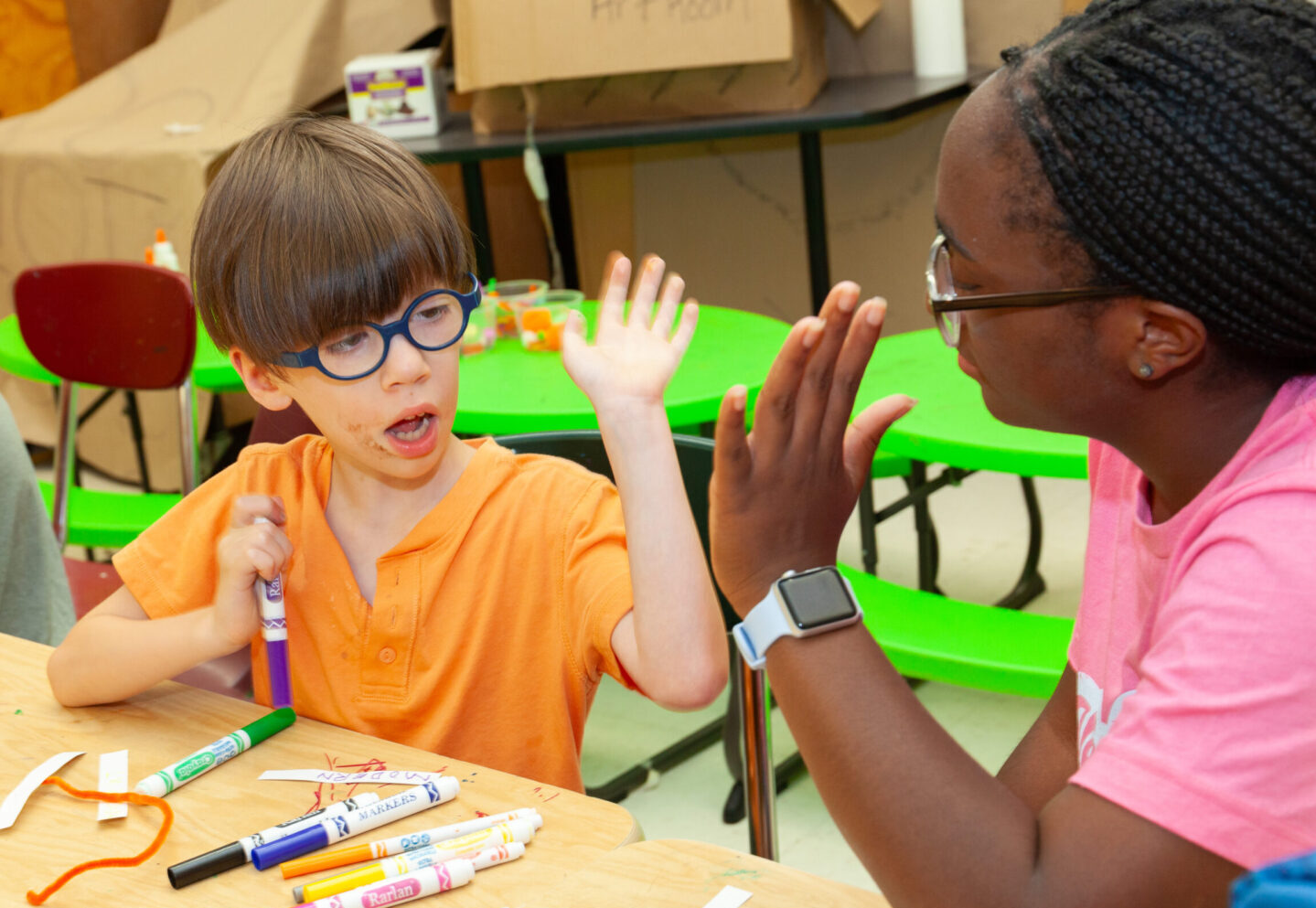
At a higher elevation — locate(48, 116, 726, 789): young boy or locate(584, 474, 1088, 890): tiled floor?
locate(48, 116, 726, 789): young boy

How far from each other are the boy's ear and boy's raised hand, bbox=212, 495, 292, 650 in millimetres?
162

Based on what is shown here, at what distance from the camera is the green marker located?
1.07 meters

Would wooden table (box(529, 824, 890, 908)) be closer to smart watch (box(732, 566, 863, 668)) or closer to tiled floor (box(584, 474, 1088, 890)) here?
smart watch (box(732, 566, 863, 668))

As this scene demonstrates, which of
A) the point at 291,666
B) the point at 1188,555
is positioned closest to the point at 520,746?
the point at 291,666

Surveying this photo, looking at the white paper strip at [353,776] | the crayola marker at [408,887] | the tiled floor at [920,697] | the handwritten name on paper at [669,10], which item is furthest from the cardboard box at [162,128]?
the crayola marker at [408,887]

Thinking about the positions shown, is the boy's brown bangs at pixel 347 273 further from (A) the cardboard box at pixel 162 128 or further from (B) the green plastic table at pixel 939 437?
(A) the cardboard box at pixel 162 128

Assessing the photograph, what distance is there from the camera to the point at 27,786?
3.57ft

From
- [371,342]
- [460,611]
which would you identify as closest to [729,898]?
[460,611]

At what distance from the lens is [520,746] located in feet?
4.40

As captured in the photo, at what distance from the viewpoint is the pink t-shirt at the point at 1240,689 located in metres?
0.69

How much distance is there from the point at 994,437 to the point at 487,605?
3.07 ft

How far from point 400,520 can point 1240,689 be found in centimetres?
88

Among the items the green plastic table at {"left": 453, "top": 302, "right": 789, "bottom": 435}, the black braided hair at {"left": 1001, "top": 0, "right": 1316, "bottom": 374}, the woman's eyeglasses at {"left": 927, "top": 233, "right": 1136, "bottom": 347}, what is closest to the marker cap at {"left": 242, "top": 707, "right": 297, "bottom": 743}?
the woman's eyeglasses at {"left": 927, "top": 233, "right": 1136, "bottom": 347}

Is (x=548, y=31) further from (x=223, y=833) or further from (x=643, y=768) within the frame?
(x=223, y=833)
